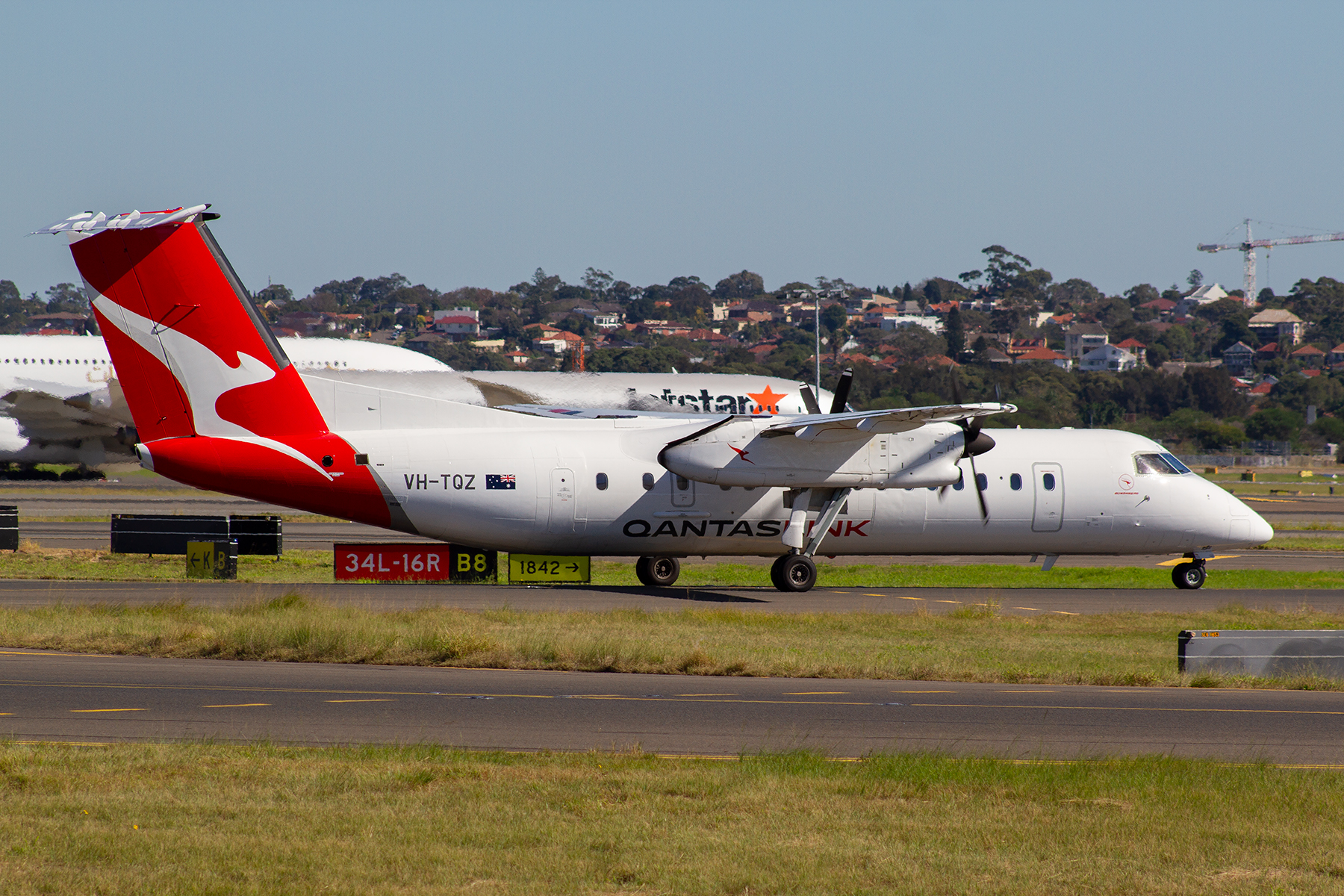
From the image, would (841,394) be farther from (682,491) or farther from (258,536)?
(258,536)

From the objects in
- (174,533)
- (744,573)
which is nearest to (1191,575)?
(744,573)

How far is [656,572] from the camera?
2936cm

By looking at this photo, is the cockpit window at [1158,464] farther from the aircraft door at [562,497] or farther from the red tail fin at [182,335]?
the red tail fin at [182,335]

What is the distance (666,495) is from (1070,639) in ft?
30.5

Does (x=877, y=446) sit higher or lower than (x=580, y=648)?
higher

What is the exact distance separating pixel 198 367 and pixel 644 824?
706 inches

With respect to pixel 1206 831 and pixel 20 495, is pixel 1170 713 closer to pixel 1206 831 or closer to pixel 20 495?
pixel 1206 831

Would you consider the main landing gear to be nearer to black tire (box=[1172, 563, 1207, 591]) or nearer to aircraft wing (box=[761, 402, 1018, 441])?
black tire (box=[1172, 563, 1207, 591])

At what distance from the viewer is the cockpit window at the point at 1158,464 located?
1196 inches

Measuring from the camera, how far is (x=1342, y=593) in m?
29.3

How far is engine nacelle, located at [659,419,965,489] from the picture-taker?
26797 millimetres

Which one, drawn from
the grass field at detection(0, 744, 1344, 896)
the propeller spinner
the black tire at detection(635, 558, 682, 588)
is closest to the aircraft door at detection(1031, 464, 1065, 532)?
the propeller spinner

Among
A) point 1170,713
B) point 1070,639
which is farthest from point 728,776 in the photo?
point 1070,639

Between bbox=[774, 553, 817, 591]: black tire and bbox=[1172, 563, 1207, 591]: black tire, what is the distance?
894cm
